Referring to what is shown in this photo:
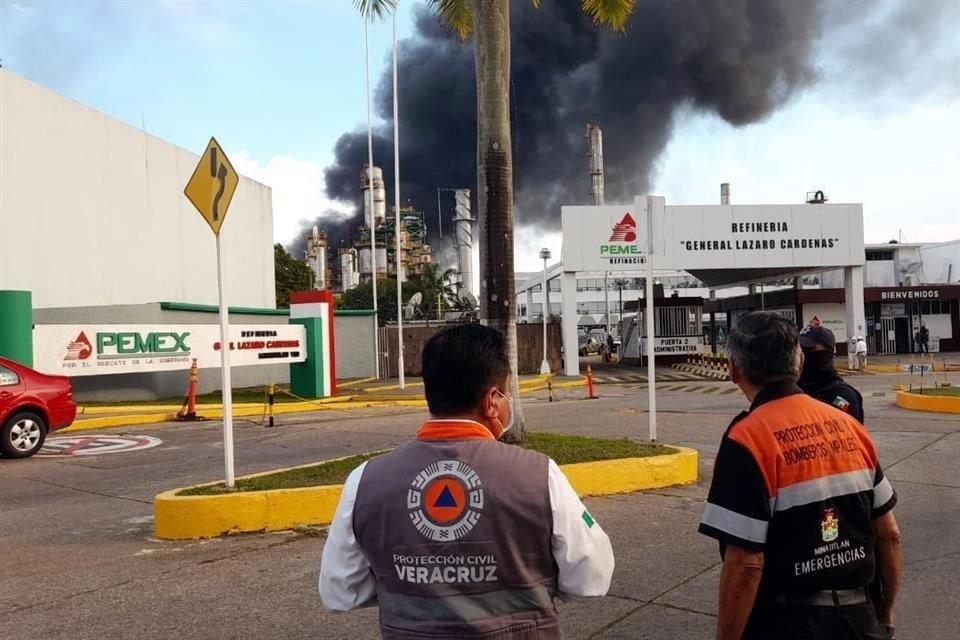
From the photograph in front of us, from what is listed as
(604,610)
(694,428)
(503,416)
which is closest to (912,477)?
(694,428)

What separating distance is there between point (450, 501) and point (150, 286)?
1005 inches

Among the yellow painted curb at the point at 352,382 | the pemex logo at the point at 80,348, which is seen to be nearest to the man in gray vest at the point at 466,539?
the pemex logo at the point at 80,348

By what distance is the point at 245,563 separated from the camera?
586 cm

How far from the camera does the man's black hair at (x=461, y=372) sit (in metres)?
2.16

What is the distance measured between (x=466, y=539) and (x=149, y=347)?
17.6 m

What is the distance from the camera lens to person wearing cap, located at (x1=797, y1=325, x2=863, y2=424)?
413 centimetres

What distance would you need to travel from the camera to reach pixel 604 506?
7.53 m

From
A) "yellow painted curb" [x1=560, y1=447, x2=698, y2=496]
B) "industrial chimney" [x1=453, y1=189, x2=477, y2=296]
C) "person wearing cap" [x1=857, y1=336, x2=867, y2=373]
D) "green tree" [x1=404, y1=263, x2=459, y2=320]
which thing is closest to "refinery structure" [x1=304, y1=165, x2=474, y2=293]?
"industrial chimney" [x1=453, y1=189, x2=477, y2=296]

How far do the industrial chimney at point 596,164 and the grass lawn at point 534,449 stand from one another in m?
44.4

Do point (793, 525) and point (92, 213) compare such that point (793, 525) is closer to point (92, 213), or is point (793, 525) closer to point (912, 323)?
point (92, 213)

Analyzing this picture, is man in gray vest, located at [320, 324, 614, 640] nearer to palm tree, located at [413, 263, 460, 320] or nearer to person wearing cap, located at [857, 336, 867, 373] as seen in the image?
person wearing cap, located at [857, 336, 867, 373]

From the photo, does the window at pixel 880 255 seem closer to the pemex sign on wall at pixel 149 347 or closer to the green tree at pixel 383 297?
the green tree at pixel 383 297

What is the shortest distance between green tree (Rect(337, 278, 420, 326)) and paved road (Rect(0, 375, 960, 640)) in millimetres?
47819

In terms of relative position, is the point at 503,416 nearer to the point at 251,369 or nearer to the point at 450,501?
the point at 450,501
